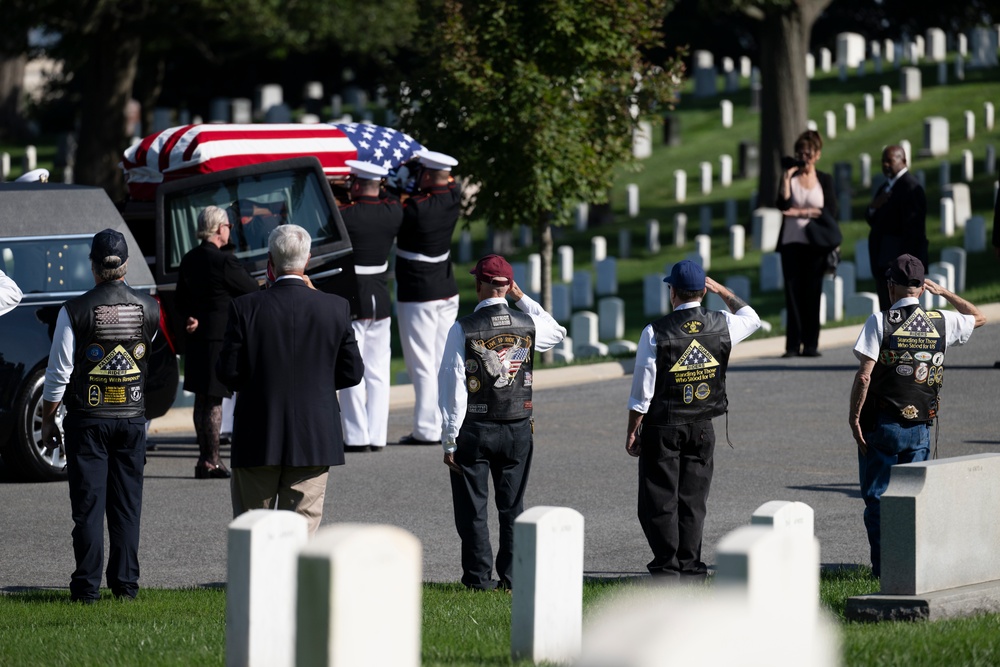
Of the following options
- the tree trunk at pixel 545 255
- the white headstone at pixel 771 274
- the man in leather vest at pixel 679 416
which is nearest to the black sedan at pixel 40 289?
the man in leather vest at pixel 679 416

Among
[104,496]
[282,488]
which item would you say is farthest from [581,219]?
[282,488]

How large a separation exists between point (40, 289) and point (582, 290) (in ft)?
42.4

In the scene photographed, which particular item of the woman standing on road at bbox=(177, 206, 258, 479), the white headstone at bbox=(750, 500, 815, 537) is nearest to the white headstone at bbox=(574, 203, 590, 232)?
the woman standing on road at bbox=(177, 206, 258, 479)

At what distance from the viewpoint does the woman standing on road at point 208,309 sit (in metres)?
10.2

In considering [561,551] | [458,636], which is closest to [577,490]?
[458,636]

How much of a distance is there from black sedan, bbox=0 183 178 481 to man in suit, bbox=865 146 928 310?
19.1 feet

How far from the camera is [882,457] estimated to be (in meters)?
7.68

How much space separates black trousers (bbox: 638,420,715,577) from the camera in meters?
7.54

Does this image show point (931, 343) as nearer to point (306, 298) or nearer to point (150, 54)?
point (306, 298)

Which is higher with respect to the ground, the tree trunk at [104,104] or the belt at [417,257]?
the tree trunk at [104,104]

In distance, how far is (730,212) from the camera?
29141mm

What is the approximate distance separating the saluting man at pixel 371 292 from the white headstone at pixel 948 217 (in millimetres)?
15757

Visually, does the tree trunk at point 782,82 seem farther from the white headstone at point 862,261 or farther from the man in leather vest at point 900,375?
the man in leather vest at point 900,375

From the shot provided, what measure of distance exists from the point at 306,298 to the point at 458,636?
1739 millimetres
